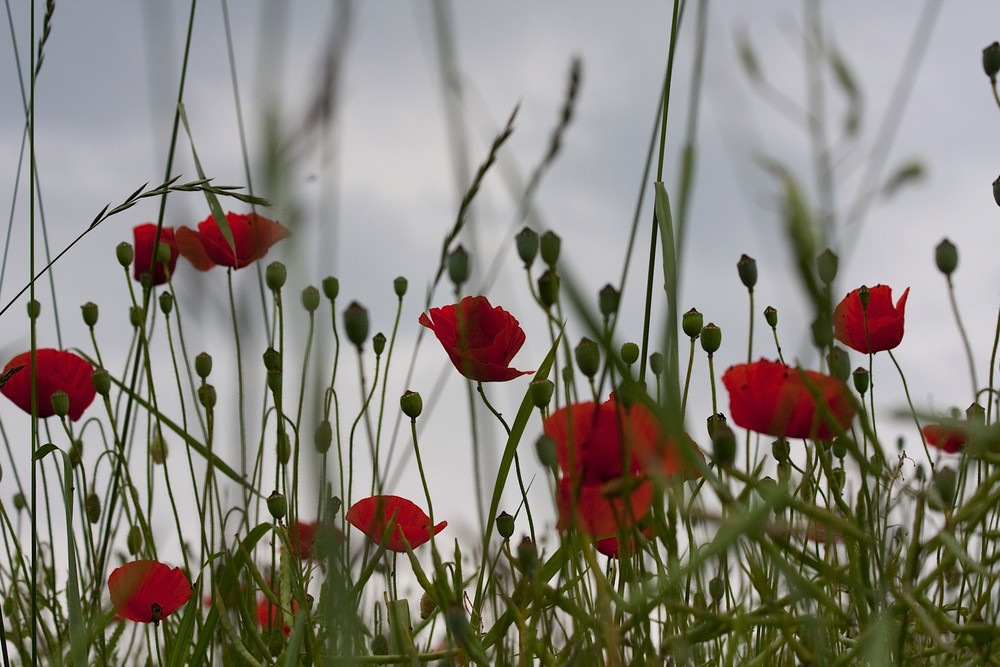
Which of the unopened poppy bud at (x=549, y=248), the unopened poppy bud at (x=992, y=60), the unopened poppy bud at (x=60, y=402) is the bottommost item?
the unopened poppy bud at (x=549, y=248)

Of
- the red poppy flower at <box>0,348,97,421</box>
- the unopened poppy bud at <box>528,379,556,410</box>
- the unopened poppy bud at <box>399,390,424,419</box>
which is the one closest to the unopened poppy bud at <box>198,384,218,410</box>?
the red poppy flower at <box>0,348,97,421</box>

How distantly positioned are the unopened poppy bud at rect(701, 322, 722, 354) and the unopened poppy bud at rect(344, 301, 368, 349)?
609 millimetres

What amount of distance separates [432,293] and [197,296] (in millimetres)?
232

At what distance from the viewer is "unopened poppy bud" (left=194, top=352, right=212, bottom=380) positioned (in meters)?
1.57

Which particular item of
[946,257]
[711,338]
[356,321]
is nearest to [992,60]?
[946,257]

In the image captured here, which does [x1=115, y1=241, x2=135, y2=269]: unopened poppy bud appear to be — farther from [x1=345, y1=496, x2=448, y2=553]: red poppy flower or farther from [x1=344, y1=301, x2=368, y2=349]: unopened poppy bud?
[x1=344, y1=301, x2=368, y2=349]: unopened poppy bud

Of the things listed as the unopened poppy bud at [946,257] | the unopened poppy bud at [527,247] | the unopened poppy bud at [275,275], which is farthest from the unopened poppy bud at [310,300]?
the unopened poppy bud at [946,257]

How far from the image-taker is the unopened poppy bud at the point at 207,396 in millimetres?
1450

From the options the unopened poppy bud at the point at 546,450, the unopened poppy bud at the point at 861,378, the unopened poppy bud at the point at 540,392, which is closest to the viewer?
the unopened poppy bud at the point at 546,450

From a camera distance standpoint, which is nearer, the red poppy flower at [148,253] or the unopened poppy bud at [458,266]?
the unopened poppy bud at [458,266]

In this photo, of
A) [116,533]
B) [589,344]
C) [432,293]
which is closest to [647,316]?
[589,344]

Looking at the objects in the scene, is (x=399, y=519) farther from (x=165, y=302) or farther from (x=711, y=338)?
(x=165, y=302)

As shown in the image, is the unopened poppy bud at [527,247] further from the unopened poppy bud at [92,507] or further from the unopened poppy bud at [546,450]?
the unopened poppy bud at [92,507]

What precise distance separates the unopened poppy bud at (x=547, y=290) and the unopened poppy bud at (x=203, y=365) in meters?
0.92
